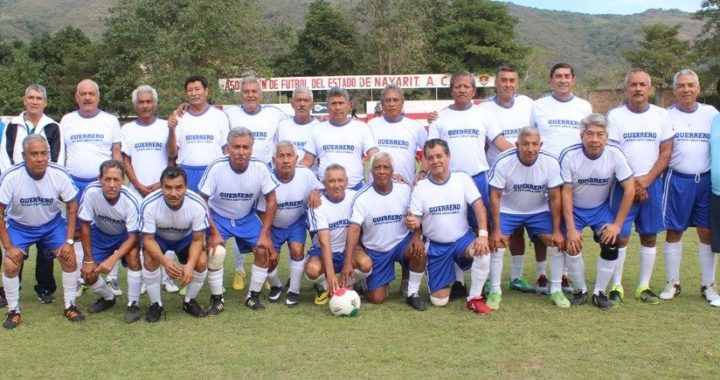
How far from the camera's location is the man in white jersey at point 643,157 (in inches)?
226

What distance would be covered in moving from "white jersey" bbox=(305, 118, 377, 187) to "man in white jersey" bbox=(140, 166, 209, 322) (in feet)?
4.35

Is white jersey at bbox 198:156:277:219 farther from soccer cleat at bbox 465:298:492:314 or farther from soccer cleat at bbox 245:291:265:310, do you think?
soccer cleat at bbox 465:298:492:314

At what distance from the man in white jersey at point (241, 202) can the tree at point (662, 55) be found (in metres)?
42.8

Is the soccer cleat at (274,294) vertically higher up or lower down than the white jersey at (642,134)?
lower down

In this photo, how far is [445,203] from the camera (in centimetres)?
570

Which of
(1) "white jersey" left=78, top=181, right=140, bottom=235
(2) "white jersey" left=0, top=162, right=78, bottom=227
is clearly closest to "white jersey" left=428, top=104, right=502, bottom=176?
(1) "white jersey" left=78, top=181, right=140, bottom=235

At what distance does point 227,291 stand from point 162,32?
29483mm

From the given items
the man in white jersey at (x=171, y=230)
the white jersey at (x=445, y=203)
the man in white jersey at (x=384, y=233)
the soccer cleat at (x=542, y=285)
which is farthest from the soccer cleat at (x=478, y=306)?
the man in white jersey at (x=171, y=230)

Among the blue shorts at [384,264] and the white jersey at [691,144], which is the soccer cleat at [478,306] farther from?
the white jersey at [691,144]

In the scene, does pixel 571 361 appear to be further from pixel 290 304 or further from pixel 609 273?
pixel 290 304

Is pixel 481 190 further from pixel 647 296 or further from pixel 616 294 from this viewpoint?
pixel 647 296

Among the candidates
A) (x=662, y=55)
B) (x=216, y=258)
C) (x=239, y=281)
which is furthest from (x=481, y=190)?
(x=662, y=55)

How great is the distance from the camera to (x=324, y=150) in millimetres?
6309

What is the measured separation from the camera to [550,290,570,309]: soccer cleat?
5.66 m
